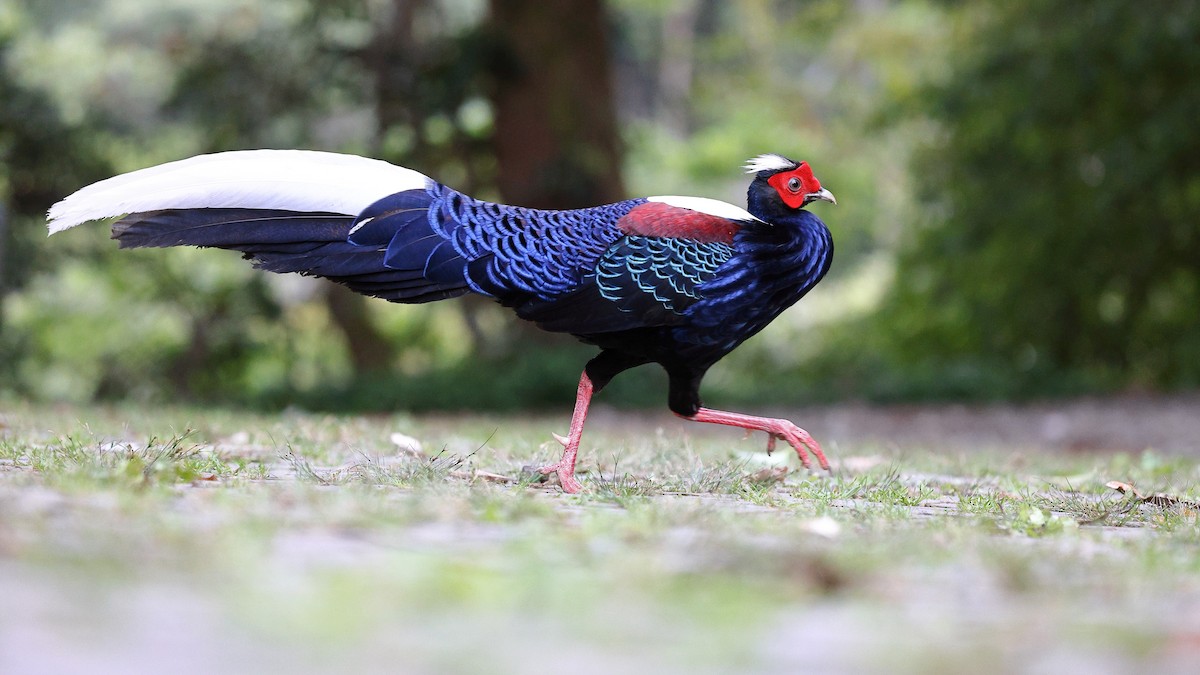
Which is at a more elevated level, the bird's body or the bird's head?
the bird's head

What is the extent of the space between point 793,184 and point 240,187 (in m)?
2.01

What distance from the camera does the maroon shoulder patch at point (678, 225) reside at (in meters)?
4.66

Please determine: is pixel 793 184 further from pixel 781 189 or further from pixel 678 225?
pixel 678 225

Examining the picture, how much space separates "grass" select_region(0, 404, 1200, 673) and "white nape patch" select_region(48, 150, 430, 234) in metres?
0.81

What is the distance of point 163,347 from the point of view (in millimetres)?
16375

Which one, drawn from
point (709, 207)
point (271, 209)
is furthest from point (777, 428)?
point (271, 209)

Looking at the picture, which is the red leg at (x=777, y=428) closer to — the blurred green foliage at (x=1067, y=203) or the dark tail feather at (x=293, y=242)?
the dark tail feather at (x=293, y=242)

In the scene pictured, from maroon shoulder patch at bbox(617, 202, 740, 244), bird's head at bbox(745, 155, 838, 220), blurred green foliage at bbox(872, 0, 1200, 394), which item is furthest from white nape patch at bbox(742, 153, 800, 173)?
blurred green foliage at bbox(872, 0, 1200, 394)

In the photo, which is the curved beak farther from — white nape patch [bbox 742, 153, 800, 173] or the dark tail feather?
the dark tail feather

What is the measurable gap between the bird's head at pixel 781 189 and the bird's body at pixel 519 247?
0.09 metres

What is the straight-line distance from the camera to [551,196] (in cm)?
1398

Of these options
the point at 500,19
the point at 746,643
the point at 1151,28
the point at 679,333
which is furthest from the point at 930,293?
the point at 746,643

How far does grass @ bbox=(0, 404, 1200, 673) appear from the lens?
1973 millimetres

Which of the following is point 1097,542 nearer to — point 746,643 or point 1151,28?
point 746,643
